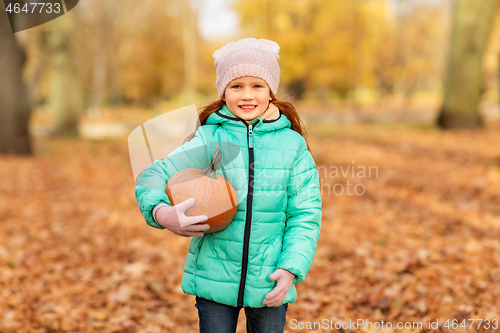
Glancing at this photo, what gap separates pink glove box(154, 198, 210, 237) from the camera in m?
1.57

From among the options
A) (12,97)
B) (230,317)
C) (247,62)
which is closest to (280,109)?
(247,62)

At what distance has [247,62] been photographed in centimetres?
187

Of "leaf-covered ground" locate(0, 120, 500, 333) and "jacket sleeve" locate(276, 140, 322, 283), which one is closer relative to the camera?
"jacket sleeve" locate(276, 140, 322, 283)

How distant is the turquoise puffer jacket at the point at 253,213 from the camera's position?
185 cm

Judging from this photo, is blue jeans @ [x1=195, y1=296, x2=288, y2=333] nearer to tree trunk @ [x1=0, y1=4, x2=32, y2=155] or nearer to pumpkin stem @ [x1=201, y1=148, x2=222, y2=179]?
pumpkin stem @ [x1=201, y1=148, x2=222, y2=179]

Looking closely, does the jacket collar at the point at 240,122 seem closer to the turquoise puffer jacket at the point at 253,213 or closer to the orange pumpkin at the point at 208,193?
the turquoise puffer jacket at the point at 253,213

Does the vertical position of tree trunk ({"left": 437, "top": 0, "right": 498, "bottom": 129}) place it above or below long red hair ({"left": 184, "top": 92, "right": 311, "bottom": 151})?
above

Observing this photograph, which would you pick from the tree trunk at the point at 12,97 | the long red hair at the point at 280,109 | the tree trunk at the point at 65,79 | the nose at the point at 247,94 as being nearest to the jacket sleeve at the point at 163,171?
the long red hair at the point at 280,109

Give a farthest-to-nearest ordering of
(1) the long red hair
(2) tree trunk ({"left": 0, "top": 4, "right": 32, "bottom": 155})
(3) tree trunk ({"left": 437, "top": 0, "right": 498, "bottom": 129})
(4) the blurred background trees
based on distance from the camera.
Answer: (4) the blurred background trees
(3) tree trunk ({"left": 437, "top": 0, "right": 498, "bottom": 129})
(2) tree trunk ({"left": 0, "top": 4, "right": 32, "bottom": 155})
(1) the long red hair

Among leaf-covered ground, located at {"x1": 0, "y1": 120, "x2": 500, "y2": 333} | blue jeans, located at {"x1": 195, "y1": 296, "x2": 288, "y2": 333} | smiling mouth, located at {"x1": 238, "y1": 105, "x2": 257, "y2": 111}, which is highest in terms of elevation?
smiling mouth, located at {"x1": 238, "y1": 105, "x2": 257, "y2": 111}

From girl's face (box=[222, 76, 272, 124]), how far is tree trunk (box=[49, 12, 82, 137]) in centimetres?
1483

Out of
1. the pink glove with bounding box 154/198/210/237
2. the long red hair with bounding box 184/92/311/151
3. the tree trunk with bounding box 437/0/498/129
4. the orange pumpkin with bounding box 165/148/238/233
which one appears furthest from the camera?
the tree trunk with bounding box 437/0/498/129

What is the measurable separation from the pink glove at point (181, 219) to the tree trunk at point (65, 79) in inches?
592

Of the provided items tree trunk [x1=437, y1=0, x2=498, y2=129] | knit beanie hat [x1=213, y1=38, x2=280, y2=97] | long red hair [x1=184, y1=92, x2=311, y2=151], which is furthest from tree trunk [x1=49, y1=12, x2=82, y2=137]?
knit beanie hat [x1=213, y1=38, x2=280, y2=97]
